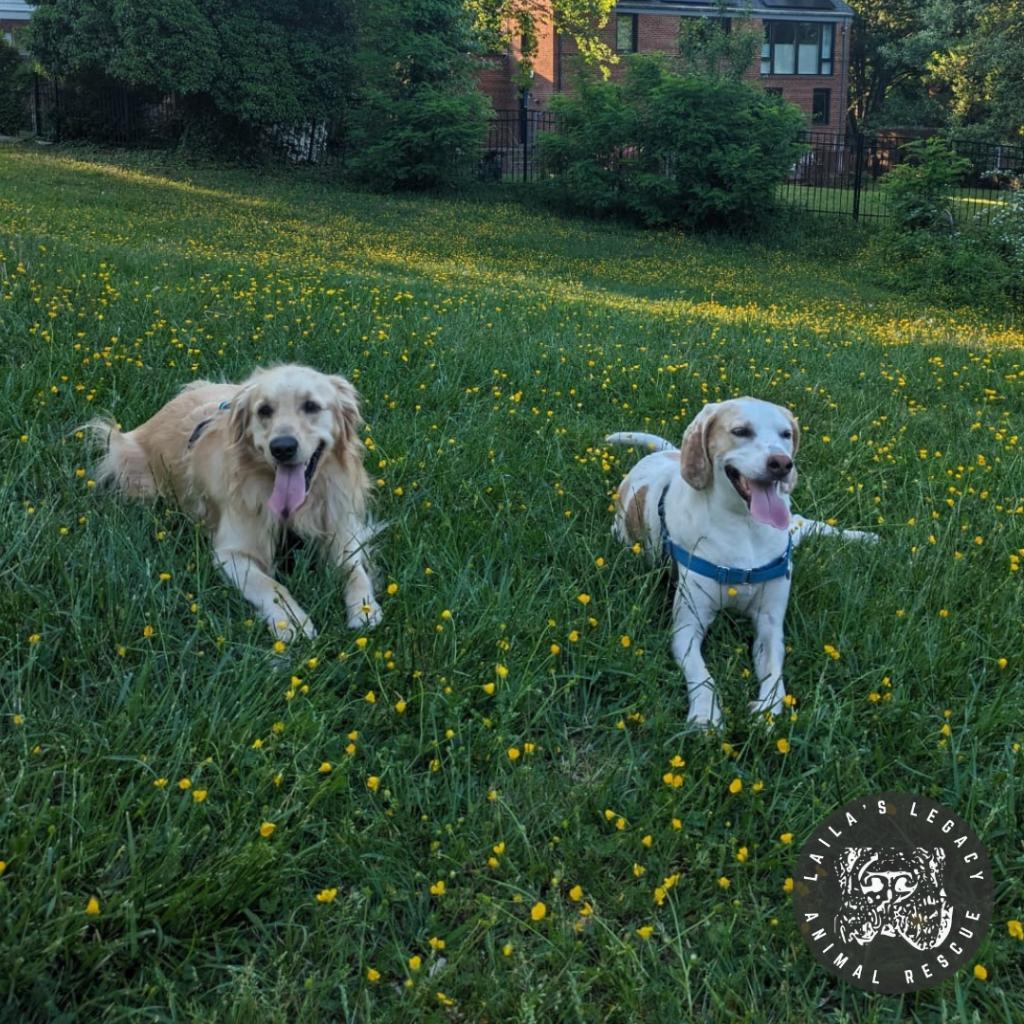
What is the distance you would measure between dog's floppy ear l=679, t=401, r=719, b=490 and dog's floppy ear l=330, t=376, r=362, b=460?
4.44 feet

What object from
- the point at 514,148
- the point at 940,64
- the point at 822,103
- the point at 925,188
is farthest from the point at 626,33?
the point at 925,188

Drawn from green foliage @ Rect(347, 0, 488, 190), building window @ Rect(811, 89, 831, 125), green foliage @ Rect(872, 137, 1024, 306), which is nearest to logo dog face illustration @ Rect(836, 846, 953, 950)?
green foliage @ Rect(872, 137, 1024, 306)

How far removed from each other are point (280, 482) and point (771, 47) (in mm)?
45294

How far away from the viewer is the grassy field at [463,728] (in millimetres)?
2182

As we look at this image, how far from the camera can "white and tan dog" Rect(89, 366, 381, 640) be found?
362 centimetres

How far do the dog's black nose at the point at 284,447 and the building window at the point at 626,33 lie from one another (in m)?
39.7

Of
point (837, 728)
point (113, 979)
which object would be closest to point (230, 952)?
point (113, 979)

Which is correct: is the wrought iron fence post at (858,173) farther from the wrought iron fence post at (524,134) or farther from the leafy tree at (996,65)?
the leafy tree at (996,65)

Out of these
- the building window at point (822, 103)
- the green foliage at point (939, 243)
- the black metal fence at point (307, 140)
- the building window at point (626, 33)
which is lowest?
the green foliage at point (939, 243)

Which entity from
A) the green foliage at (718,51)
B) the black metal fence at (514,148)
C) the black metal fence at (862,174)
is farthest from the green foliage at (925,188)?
the black metal fence at (514,148)

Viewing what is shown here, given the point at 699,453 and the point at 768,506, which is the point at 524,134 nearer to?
the point at 699,453

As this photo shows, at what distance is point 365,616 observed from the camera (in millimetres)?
3406

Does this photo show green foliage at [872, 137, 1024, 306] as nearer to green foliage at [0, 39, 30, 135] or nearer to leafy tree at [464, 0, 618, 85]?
leafy tree at [464, 0, 618, 85]

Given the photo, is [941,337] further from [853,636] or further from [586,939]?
[586,939]
